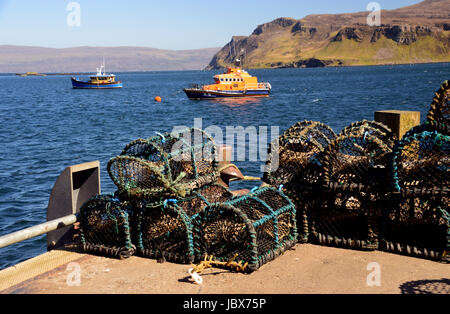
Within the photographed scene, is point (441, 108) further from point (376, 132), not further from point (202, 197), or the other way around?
point (202, 197)

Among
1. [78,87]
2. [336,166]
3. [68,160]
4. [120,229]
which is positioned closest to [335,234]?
[336,166]

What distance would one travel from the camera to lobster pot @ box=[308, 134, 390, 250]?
16.8ft

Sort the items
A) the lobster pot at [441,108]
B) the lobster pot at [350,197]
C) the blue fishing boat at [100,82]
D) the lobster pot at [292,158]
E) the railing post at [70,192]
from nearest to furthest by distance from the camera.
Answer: the lobster pot at [441,108] < the lobster pot at [350,197] < the lobster pot at [292,158] < the railing post at [70,192] < the blue fishing boat at [100,82]

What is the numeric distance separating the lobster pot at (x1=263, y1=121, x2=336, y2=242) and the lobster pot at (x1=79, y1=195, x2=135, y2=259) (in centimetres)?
194

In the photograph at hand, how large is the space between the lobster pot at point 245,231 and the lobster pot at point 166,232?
119 millimetres

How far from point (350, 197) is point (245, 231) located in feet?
4.36

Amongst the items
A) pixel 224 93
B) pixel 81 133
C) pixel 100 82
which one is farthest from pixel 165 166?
pixel 100 82

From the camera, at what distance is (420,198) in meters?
4.80

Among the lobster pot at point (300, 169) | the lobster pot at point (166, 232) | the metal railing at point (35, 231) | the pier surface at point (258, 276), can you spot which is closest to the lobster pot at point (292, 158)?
the lobster pot at point (300, 169)

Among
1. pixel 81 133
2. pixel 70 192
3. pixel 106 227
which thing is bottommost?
pixel 81 133

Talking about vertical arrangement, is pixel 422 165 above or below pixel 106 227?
above

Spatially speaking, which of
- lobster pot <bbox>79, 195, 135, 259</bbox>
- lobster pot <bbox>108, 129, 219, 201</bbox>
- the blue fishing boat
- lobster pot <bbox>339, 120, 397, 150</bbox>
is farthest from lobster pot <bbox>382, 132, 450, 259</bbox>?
the blue fishing boat

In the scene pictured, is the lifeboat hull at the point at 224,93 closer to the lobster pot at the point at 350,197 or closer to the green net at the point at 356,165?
the green net at the point at 356,165

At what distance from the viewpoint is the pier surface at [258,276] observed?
167 inches
